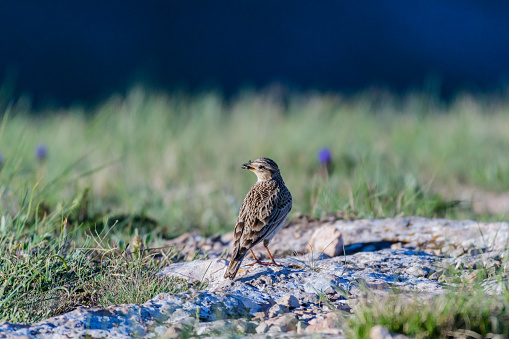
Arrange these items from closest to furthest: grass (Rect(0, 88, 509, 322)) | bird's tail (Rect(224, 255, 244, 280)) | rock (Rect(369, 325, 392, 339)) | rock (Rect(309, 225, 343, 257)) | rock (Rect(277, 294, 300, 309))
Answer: rock (Rect(369, 325, 392, 339)) → rock (Rect(277, 294, 300, 309)) → bird's tail (Rect(224, 255, 244, 280)) → grass (Rect(0, 88, 509, 322)) → rock (Rect(309, 225, 343, 257))

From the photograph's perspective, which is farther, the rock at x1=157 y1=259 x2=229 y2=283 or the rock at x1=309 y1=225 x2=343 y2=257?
the rock at x1=309 y1=225 x2=343 y2=257

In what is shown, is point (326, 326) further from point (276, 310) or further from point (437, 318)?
point (437, 318)

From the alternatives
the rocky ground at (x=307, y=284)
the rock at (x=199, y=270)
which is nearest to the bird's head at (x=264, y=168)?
the rocky ground at (x=307, y=284)

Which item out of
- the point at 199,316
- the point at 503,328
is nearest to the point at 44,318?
the point at 199,316

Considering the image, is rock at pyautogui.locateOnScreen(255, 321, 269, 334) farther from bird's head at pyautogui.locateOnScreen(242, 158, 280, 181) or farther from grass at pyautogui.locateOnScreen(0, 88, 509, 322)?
bird's head at pyautogui.locateOnScreen(242, 158, 280, 181)

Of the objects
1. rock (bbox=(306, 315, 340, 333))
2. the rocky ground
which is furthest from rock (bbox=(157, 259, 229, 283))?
rock (bbox=(306, 315, 340, 333))

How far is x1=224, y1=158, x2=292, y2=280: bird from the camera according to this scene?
3701mm

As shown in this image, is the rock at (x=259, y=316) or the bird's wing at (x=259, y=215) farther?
the bird's wing at (x=259, y=215)

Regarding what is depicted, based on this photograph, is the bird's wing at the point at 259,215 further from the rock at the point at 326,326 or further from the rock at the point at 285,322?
the rock at the point at 326,326

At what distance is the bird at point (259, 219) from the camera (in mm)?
3701

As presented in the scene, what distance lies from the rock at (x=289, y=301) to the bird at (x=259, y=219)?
0.41 metres

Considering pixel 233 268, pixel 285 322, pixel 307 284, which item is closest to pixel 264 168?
pixel 233 268

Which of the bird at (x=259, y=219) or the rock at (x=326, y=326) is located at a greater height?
Answer: the bird at (x=259, y=219)

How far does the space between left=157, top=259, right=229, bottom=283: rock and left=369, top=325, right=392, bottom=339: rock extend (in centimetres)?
127
